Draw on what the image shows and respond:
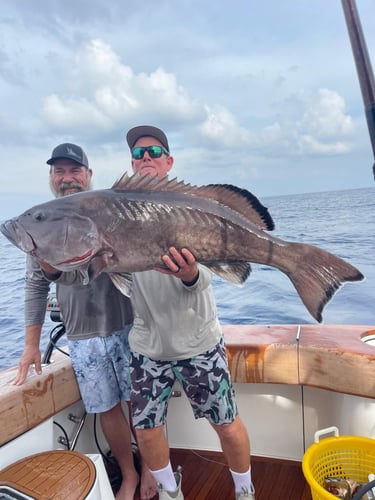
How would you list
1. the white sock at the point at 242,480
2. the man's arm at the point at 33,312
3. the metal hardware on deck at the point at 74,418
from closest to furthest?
the white sock at the point at 242,480 < the man's arm at the point at 33,312 < the metal hardware on deck at the point at 74,418

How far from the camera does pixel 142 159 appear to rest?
2.51m

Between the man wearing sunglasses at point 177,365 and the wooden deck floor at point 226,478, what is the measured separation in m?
0.47

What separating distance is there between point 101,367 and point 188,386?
70 centimetres

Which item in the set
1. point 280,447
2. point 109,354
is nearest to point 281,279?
point 280,447

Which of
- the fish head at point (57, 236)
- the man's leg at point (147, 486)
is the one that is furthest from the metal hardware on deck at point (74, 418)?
the fish head at point (57, 236)

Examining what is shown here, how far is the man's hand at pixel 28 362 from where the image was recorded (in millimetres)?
2588

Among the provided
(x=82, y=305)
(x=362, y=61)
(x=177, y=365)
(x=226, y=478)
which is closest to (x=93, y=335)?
(x=82, y=305)

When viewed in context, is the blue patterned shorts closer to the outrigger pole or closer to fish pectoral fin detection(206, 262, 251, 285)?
fish pectoral fin detection(206, 262, 251, 285)

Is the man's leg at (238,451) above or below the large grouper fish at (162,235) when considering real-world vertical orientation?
below

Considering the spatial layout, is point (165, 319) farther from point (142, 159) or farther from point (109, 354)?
point (142, 159)

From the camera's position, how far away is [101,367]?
272cm

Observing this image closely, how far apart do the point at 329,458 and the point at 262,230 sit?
4.94 feet

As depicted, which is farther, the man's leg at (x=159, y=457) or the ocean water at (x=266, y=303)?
the ocean water at (x=266, y=303)

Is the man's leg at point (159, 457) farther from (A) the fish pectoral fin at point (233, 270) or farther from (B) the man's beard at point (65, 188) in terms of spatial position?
(B) the man's beard at point (65, 188)
